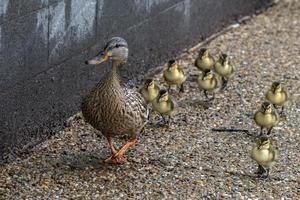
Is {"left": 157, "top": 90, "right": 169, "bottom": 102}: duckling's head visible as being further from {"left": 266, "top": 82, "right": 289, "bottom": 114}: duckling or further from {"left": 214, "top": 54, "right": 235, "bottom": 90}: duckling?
{"left": 214, "top": 54, "right": 235, "bottom": 90}: duckling

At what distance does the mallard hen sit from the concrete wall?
0.53 meters

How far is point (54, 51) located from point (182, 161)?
4.28 ft

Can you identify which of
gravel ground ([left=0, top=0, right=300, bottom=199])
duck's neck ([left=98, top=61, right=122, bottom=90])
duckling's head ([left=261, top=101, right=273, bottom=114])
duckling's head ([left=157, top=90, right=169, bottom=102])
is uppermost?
duck's neck ([left=98, top=61, right=122, bottom=90])

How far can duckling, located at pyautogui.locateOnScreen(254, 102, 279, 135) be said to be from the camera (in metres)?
7.01

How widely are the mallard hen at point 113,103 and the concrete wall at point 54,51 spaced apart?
1.73 ft

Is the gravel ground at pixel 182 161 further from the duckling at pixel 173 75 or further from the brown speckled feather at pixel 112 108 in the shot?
the brown speckled feather at pixel 112 108

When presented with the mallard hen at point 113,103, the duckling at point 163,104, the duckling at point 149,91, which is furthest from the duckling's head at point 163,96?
the mallard hen at point 113,103

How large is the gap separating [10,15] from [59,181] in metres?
1.21

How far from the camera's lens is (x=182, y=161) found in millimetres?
6629

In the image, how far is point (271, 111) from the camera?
23.1ft

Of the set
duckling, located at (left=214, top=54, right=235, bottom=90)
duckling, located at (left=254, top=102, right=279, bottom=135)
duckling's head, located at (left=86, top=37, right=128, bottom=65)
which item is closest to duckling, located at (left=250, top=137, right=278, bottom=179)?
duckling, located at (left=254, top=102, right=279, bottom=135)

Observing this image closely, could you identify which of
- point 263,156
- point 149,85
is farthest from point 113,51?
point 263,156

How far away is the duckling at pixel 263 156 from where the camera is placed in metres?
6.31

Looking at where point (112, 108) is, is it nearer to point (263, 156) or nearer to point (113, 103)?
point (113, 103)
